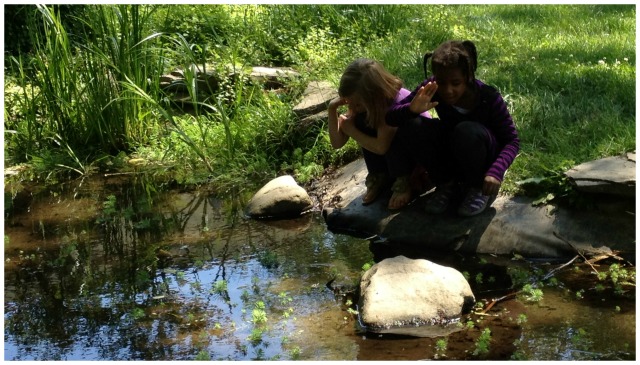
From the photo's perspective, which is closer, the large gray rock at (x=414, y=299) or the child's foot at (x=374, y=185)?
the large gray rock at (x=414, y=299)

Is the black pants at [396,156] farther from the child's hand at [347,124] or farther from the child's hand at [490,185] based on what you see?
the child's hand at [490,185]

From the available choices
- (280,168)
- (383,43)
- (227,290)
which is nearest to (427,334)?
(227,290)

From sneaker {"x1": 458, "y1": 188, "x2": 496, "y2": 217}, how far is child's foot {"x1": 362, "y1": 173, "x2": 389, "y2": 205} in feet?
1.96

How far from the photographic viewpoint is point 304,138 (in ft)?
22.1

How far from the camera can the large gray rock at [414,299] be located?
3844mm

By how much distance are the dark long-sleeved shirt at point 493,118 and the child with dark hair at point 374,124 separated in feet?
0.50

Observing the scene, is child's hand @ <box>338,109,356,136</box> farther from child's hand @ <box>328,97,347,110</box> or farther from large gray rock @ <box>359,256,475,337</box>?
large gray rock @ <box>359,256,475,337</box>

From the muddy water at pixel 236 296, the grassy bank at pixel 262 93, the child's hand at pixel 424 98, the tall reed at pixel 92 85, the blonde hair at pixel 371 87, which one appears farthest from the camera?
the tall reed at pixel 92 85

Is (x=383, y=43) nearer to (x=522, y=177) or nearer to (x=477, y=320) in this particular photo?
(x=522, y=177)

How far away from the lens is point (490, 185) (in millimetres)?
4688

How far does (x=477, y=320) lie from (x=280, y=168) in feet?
9.90

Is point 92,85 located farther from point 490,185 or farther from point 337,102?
point 490,185

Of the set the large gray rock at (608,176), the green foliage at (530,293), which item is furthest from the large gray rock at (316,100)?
the green foliage at (530,293)

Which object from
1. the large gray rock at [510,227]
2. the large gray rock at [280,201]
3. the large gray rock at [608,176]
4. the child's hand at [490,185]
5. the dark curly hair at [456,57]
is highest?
the dark curly hair at [456,57]
